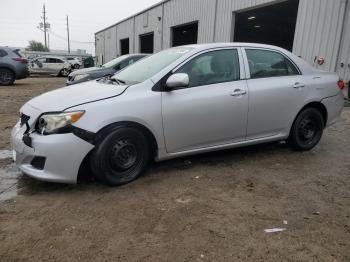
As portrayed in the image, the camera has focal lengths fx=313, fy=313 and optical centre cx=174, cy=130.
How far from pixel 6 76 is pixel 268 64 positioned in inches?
508

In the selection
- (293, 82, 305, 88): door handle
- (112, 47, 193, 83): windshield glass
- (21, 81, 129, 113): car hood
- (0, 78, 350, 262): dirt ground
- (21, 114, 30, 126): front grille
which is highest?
(112, 47, 193, 83): windshield glass

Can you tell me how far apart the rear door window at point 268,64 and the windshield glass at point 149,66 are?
3.01 ft

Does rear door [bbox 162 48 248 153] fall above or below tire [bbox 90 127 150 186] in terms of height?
above

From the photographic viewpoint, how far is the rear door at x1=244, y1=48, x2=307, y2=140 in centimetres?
416

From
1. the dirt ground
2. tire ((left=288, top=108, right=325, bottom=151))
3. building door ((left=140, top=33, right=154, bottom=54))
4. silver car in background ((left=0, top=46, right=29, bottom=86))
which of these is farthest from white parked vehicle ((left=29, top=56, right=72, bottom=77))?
tire ((left=288, top=108, right=325, bottom=151))

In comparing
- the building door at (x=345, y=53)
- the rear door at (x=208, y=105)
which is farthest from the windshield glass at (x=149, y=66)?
the building door at (x=345, y=53)

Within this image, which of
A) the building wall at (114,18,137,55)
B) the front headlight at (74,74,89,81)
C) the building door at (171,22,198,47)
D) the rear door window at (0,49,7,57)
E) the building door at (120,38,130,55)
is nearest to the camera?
the front headlight at (74,74,89,81)

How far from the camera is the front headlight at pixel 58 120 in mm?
3119

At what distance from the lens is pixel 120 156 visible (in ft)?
11.2

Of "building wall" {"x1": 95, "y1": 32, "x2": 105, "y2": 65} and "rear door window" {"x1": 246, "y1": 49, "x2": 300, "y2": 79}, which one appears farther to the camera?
"building wall" {"x1": 95, "y1": 32, "x2": 105, "y2": 65}

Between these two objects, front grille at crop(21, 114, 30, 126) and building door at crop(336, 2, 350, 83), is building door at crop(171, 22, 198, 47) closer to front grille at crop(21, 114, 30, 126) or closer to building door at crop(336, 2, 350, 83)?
building door at crop(336, 2, 350, 83)

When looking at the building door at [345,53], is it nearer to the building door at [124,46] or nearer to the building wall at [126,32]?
the building wall at [126,32]

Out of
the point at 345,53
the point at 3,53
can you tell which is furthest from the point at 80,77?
the point at 345,53

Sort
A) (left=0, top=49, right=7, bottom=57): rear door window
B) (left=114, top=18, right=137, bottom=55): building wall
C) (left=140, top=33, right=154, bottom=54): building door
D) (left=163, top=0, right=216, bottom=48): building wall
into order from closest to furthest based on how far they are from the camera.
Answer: (left=0, top=49, right=7, bottom=57): rear door window < (left=163, top=0, right=216, bottom=48): building wall < (left=140, top=33, right=154, bottom=54): building door < (left=114, top=18, right=137, bottom=55): building wall
